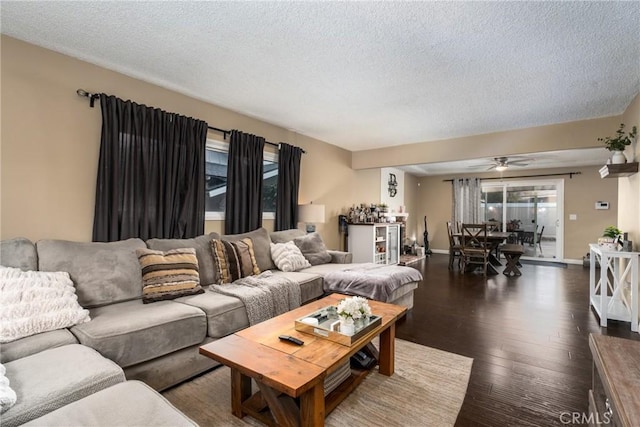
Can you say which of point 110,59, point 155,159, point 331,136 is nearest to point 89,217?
point 155,159

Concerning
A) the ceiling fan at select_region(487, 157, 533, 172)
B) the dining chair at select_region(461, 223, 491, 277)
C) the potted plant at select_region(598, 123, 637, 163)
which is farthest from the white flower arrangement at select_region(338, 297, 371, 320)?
the ceiling fan at select_region(487, 157, 533, 172)

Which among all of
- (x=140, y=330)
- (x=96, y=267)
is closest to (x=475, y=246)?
(x=140, y=330)

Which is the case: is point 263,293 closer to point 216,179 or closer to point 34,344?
point 34,344

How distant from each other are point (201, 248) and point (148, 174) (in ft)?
2.79

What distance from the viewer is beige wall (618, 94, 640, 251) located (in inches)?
124

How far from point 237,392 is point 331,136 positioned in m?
3.97

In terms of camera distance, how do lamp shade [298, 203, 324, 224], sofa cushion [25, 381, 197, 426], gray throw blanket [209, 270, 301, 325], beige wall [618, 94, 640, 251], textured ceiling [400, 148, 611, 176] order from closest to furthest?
sofa cushion [25, 381, 197, 426] < gray throw blanket [209, 270, 301, 325] < beige wall [618, 94, 640, 251] < lamp shade [298, 203, 324, 224] < textured ceiling [400, 148, 611, 176]

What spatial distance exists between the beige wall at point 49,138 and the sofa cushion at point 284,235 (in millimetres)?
1938

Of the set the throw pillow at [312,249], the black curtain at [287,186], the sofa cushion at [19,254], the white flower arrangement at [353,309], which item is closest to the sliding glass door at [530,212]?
the throw pillow at [312,249]

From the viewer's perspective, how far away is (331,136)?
4977 millimetres

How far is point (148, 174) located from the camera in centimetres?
291

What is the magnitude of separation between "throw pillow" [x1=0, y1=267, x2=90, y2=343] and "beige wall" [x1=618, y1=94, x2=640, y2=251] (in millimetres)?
4875

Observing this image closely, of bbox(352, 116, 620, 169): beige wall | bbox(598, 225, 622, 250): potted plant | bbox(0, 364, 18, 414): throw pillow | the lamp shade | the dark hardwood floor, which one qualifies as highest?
bbox(352, 116, 620, 169): beige wall

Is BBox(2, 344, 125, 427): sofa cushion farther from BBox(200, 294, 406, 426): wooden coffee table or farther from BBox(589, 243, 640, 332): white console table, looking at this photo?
BBox(589, 243, 640, 332): white console table
